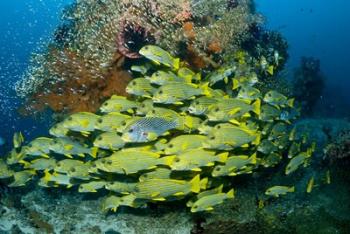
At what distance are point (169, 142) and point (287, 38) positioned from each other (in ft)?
102

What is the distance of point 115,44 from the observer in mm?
7770

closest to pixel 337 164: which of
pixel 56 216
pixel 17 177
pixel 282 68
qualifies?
pixel 282 68

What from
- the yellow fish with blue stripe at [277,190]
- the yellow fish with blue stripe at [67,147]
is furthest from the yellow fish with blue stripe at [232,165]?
the yellow fish with blue stripe at [67,147]

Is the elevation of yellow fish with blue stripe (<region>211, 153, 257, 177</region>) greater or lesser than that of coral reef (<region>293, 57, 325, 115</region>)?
lesser

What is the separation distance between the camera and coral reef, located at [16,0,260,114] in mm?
7527

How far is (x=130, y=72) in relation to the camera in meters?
8.07

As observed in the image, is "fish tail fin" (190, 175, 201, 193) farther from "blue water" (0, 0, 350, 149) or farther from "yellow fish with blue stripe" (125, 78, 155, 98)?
"blue water" (0, 0, 350, 149)

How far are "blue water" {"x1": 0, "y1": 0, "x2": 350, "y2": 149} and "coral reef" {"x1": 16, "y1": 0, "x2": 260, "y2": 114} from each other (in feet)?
3.15

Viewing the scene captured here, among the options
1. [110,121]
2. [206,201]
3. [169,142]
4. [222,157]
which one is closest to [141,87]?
[110,121]

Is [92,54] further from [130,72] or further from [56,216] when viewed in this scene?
[56,216]

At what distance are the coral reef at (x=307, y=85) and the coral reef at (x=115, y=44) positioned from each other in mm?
8824

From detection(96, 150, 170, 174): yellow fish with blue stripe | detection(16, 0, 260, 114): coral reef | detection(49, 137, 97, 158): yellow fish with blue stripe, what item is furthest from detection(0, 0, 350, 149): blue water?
detection(96, 150, 170, 174): yellow fish with blue stripe

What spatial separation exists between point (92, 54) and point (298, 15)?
146948 millimetres

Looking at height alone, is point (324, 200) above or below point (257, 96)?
below
